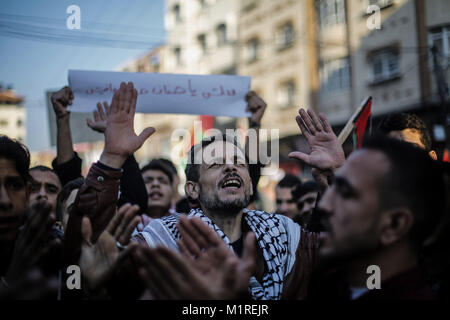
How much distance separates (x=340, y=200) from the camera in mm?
1710

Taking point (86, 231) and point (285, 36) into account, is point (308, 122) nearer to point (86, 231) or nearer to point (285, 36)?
point (86, 231)

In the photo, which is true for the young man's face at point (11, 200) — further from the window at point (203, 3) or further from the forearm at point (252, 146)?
the window at point (203, 3)

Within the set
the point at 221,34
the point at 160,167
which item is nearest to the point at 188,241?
the point at 160,167

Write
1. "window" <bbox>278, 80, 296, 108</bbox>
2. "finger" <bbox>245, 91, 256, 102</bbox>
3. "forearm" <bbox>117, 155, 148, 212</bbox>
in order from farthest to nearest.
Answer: "window" <bbox>278, 80, 296, 108</bbox> < "finger" <bbox>245, 91, 256, 102</bbox> < "forearm" <bbox>117, 155, 148, 212</bbox>

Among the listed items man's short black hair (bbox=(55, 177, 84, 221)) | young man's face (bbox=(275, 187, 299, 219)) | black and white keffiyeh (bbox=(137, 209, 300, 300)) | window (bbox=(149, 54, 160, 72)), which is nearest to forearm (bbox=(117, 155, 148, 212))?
man's short black hair (bbox=(55, 177, 84, 221))

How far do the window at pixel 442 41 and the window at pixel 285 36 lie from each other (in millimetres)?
5426

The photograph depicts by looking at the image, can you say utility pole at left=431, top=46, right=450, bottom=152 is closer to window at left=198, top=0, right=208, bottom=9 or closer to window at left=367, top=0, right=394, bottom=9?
window at left=367, top=0, right=394, bottom=9

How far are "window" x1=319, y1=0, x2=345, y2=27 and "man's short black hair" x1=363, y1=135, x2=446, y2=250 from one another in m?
14.3

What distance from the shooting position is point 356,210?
1650 mm

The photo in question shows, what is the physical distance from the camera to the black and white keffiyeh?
230 centimetres
